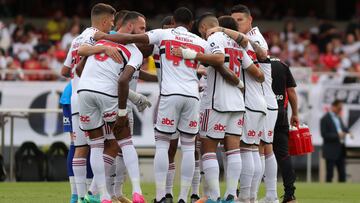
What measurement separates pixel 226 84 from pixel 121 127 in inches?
58.4

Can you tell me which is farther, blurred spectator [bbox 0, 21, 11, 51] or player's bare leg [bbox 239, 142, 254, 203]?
blurred spectator [bbox 0, 21, 11, 51]

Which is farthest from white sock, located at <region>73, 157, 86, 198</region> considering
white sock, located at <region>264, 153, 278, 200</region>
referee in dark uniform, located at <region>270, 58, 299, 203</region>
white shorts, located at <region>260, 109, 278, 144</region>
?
referee in dark uniform, located at <region>270, 58, 299, 203</region>

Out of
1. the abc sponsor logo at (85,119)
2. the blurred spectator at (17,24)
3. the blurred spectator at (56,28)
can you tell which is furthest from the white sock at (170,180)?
the blurred spectator at (17,24)

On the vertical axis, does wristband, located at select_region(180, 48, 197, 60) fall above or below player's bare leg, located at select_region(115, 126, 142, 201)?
above

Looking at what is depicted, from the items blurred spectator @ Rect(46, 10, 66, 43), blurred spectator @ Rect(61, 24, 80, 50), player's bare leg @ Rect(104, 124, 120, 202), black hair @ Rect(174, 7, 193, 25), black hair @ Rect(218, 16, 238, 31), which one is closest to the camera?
black hair @ Rect(174, 7, 193, 25)

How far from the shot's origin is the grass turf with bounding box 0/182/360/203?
15.9 meters

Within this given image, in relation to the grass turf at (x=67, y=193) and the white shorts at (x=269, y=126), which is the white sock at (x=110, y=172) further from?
the white shorts at (x=269, y=126)

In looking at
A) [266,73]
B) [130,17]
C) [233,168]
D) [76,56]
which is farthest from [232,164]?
[76,56]

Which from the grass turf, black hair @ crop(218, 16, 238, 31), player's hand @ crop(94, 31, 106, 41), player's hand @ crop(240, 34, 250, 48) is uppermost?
black hair @ crop(218, 16, 238, 31)

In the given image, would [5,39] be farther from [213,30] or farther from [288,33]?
[213,30]

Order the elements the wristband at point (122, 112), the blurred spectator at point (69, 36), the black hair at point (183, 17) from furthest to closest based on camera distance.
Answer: the blurred spectator at point (69, 36)
the black hair at point (183, 17)
the wristband at point (122, 112)

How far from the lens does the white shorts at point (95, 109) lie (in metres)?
13.2

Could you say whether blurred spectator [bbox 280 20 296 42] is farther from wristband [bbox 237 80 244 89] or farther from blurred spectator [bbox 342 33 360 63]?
wristband [bbox 237 80 244 89]

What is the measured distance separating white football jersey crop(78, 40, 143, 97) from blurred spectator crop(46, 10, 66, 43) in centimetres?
1754
